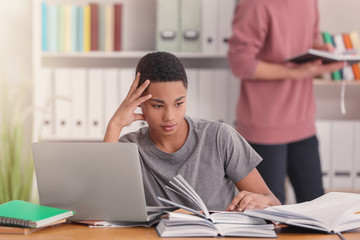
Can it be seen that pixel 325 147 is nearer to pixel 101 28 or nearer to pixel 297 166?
pixel 297 166

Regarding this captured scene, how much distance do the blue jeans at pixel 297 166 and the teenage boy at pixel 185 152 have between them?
72 cm

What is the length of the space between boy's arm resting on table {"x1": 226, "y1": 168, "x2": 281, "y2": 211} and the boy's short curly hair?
1.09 feet

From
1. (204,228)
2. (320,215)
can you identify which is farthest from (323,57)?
(204,228)

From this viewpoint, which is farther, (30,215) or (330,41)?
(330,41)

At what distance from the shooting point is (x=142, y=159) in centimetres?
161

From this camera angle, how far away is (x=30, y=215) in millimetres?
1263

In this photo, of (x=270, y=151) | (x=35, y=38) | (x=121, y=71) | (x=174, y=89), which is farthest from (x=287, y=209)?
(x=35, y=38)

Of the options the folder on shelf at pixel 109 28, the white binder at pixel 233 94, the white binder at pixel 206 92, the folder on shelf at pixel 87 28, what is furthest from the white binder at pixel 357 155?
the folder on shelf at pixel 87 28

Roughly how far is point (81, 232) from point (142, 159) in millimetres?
408

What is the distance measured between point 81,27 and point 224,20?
0.81 meters

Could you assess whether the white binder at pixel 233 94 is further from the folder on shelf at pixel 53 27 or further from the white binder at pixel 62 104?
the folder on shelf at pixel 53 27

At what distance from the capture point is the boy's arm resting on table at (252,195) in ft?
4.47

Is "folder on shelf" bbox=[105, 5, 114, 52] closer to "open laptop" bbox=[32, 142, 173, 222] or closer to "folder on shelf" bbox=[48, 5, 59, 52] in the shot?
"folder on shelf" bbox=[48, 5, 59, 52]

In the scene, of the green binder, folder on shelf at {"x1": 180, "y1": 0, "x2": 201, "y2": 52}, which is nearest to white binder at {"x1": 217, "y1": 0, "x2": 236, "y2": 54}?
folder on shelf at {"x1": 180, "y1": 0, "x2": 201, "y2": 52}
